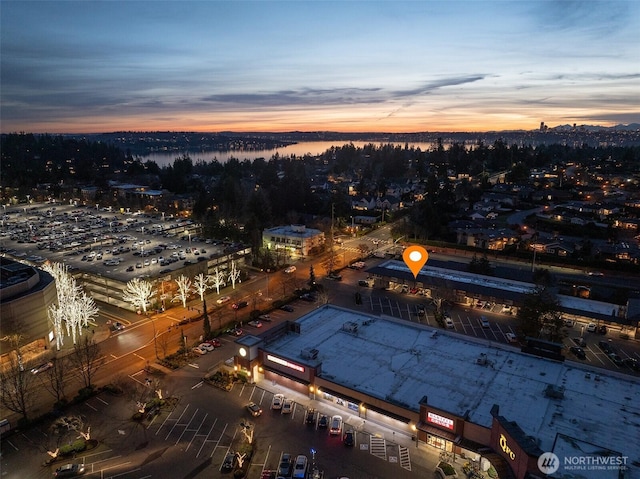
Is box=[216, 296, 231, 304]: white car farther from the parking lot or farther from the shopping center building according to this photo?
the shopping center building

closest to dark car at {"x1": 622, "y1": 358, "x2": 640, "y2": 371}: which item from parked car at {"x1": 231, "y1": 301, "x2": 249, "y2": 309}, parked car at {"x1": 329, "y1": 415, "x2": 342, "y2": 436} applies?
parked car at {"x1": 329, "y1": 415, "x2": 342, "y2": 436}

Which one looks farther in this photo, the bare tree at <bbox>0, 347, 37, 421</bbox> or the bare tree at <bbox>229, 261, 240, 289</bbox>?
the bare tree at <bbox>229, 261, 240, 289</bbox>

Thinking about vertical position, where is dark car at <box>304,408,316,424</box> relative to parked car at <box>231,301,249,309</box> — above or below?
above

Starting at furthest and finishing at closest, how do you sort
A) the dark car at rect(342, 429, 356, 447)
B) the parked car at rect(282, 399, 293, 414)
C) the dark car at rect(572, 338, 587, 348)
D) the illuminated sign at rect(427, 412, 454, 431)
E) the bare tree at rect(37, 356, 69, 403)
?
the dark car at rect(572, 338, 587, 348) < the bare tree at rect(37, 356, 69, 403) < the parked car at rect(282, 399, 293, 414) < the dark car at rect(342, 429, 356, 447) < the illuminated sign at rect(427, 412, 454, 431)

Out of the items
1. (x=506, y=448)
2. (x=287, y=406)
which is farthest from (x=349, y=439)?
A: (x=506, y=448)

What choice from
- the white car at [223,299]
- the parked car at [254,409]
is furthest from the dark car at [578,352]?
the white car at [223,299]

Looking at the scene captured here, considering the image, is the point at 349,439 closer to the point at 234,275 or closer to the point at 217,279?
the point at 217,279

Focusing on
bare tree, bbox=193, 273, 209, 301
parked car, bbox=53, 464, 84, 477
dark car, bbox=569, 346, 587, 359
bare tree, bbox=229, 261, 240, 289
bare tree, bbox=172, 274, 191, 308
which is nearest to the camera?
parked car, bbox=53, 464, 84, 477
